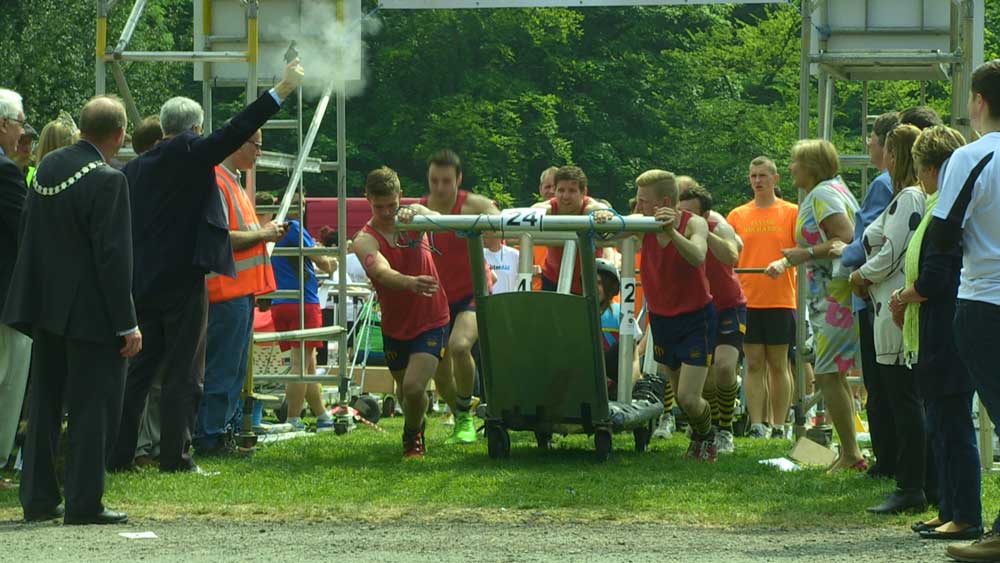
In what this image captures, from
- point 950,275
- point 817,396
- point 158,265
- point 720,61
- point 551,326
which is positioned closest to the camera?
point 950,275

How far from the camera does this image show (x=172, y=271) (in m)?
9.59

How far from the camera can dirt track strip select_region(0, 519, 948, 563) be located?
6.75 m

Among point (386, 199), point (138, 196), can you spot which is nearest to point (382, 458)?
point (386, 199)

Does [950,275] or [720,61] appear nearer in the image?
[950,275]

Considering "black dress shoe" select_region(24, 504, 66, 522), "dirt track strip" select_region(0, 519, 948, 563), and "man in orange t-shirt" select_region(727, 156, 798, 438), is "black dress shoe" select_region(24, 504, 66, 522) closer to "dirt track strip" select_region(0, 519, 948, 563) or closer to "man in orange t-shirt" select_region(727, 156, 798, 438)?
"dirt track strip" select_region(0, 519, 948, 563)

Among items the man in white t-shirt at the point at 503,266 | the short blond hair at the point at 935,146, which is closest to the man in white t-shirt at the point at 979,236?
the short blond hair at the point at 935,146

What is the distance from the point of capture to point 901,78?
11844mm

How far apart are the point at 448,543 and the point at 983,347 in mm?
2334

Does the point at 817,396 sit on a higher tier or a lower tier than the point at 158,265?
lower

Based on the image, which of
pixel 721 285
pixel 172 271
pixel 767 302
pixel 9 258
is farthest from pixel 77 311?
pixel 767 302

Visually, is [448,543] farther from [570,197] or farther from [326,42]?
[326,42]

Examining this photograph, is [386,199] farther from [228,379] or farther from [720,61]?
[720,61]

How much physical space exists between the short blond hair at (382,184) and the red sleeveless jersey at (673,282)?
1.66 meters

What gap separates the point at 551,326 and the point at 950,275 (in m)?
3.51
